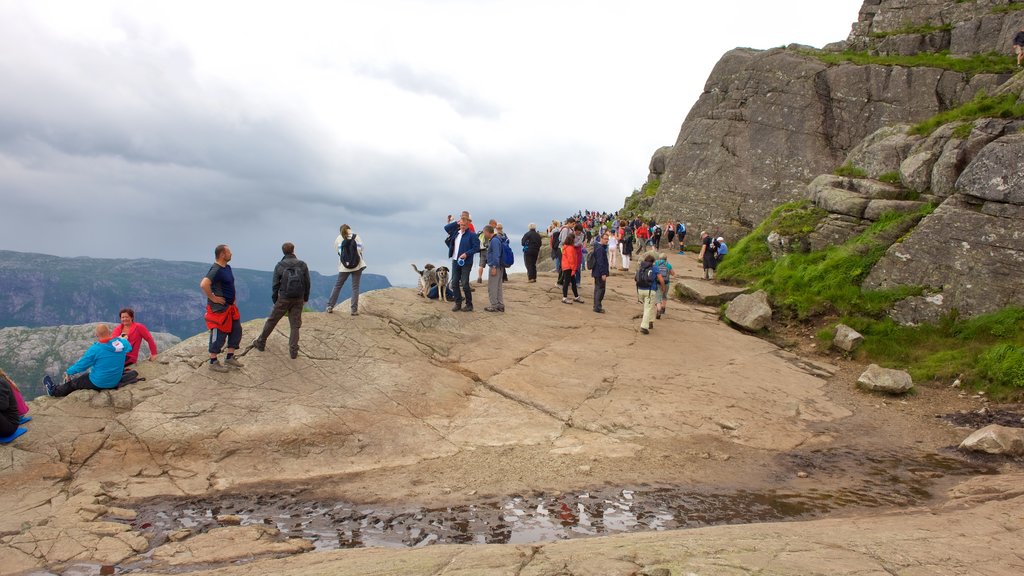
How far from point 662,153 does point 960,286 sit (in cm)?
4267

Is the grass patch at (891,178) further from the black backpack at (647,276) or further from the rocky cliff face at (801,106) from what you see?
the rocky cliff face at (801,106)

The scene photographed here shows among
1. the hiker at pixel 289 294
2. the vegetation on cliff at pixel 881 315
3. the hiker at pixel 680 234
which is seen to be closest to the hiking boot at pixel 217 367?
the hiker at pixel 289 294

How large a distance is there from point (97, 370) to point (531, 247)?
14.2m

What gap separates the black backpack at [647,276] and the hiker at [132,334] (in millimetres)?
12432

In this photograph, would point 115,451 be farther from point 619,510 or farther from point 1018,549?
point 1018,549

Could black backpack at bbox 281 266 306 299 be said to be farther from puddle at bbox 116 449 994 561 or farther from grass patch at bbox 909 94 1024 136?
grass patch at bbox 909 94 1024 136

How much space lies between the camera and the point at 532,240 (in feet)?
68.0

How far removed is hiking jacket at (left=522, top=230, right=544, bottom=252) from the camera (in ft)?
67.2

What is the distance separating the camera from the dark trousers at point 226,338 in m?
10.8

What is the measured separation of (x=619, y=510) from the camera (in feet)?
24.2

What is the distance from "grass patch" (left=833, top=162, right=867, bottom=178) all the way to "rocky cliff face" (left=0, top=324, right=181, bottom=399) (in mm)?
128054

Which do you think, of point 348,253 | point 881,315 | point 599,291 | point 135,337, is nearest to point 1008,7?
point 881,315

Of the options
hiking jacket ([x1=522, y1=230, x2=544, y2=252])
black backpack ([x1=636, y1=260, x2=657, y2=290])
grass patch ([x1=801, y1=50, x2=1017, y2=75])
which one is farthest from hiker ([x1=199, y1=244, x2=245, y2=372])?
grass patch ([x1=801, y1=50, x2=1017, y2=75])

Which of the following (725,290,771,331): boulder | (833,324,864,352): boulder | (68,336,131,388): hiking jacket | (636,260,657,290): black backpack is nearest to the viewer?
(68,336,131,388): hiking jacket
